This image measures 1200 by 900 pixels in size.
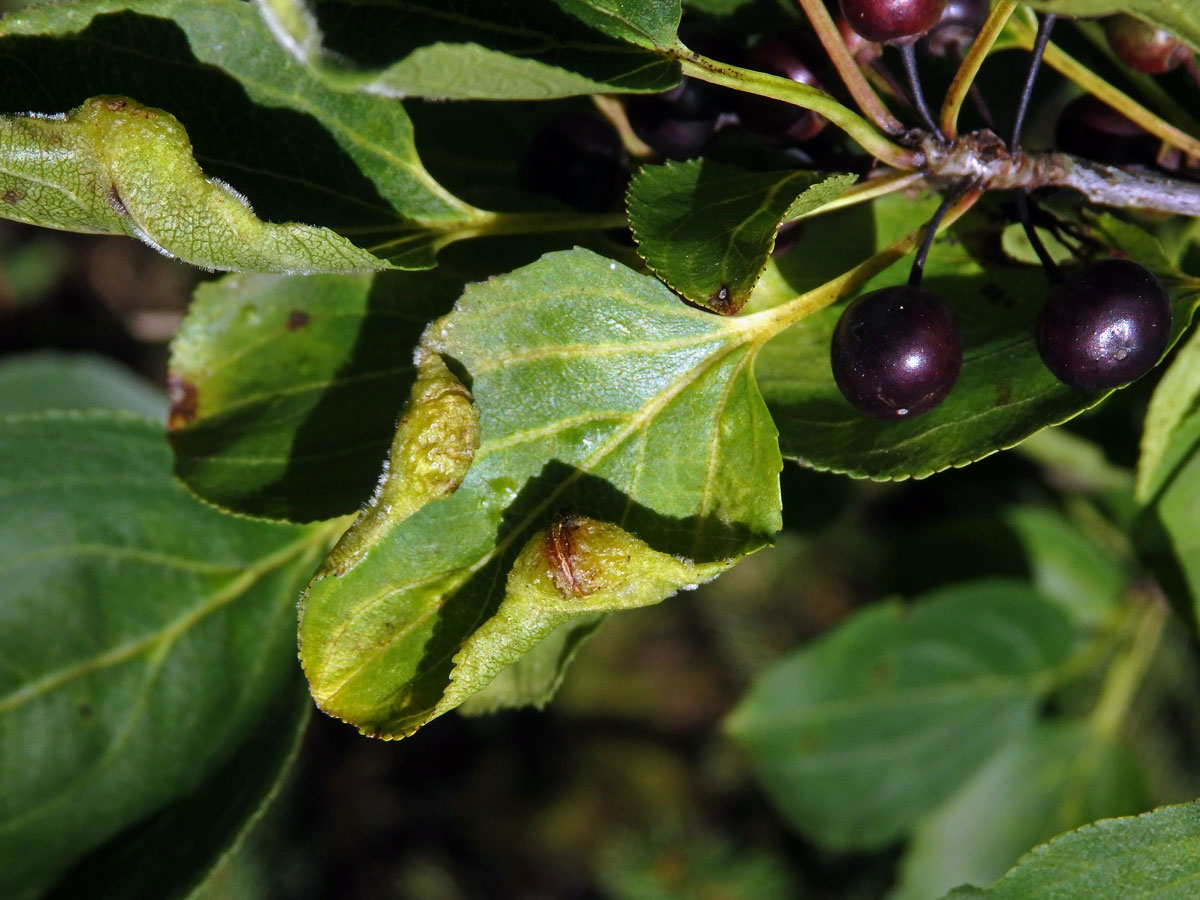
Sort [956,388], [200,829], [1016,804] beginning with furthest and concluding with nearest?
[1016,804]
[200,829]
[956,388]

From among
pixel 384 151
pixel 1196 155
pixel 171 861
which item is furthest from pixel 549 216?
pixel 171 861

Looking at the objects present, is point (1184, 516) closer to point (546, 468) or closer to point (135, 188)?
point (546, 468)

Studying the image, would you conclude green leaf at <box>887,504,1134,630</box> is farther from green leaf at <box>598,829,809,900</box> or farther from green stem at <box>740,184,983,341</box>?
green stem at <box>740,184,983,341</box>

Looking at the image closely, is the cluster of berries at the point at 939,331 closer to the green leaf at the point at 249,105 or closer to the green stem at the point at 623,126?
the green stem at the point at 623,126

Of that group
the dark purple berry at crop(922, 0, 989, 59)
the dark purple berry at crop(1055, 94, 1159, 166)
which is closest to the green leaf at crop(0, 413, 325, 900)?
the dark purple berry at crop(922, 0, 989, 59)

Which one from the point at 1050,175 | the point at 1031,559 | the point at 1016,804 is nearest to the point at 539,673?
the point at 1050,175

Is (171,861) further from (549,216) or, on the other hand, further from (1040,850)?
(1040,850)

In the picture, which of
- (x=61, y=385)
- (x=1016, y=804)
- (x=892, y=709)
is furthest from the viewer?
(x=61, y=385)

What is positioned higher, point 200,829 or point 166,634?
point 166,634
